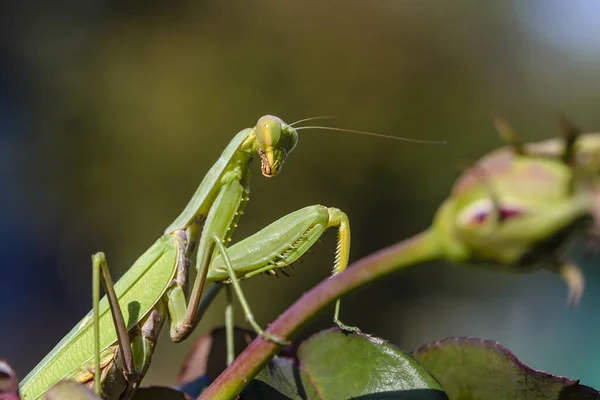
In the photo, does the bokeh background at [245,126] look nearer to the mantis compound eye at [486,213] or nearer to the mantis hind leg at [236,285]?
the mantis hind leg at [236,285]

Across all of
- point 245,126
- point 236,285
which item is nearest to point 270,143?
point 236,285

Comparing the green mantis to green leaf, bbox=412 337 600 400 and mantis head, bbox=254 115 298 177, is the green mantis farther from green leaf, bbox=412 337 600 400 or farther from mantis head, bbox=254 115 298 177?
green leaf, bbox=412 337 600 400

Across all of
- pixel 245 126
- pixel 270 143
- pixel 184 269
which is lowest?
pixel 245 126

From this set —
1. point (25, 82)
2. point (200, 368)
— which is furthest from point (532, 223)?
point (25, 82)

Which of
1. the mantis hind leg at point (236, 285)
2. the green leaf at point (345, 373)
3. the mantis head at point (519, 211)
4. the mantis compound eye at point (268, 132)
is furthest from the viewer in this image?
the mantis compound eye at point (268, 132)

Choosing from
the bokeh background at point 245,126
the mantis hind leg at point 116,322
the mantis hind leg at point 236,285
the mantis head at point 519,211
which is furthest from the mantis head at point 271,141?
the bokeh background at point 245,126

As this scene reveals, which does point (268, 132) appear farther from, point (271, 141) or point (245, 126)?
point (245, 126)

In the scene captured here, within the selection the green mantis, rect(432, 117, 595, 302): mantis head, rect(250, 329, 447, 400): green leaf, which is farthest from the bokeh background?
rect(432, 117, 595, 302): mantis head
